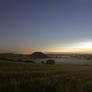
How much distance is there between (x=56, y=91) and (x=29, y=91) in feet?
4.19

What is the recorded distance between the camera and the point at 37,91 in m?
5.82

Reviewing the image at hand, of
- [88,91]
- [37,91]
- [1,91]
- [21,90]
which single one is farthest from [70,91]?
[1,91]

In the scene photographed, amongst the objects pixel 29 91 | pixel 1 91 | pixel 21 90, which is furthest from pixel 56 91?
pixel 1 91

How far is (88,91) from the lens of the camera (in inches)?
252

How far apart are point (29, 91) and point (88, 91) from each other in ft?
9.80

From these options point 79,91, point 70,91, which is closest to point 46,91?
point 70,91

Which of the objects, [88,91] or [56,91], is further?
[88,91]

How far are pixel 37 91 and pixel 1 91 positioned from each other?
1589mm

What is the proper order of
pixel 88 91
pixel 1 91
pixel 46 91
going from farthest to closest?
pixel 88 91 → pixel 46 91 → pixel 1 91

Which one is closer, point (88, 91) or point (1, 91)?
point (1, 91)

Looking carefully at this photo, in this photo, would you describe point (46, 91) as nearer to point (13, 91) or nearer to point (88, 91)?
point (13, 91)

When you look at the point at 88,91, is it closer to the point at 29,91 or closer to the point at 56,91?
the point at 56,91

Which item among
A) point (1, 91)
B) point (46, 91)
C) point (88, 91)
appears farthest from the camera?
point (88, 91)

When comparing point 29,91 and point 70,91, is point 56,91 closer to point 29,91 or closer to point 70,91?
point 70,91
